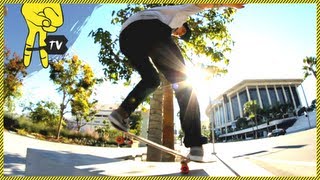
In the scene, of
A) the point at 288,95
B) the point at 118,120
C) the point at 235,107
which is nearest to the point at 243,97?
the point at 235,107

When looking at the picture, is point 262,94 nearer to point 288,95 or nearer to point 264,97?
point 264,97

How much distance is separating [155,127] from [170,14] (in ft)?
19.9

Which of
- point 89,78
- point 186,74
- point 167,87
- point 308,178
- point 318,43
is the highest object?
point 89,78

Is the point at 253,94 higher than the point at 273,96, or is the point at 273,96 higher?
the point at 253,94

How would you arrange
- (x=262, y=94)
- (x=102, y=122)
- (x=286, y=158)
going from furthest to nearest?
(x=262, y=94), (x=102, y=122), (x=286, y=158)

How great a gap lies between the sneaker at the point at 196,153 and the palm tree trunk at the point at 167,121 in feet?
17.9

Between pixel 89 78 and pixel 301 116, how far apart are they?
3573 inches

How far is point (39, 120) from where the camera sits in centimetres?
2503

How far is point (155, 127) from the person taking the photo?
8.33 meters

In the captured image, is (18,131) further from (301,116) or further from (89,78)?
(301,116)

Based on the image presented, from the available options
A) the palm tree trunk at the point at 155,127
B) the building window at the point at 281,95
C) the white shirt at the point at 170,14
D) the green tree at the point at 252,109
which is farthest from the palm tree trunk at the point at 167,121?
the building window at the point at 281,95

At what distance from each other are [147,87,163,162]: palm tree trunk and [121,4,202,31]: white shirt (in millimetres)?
5925

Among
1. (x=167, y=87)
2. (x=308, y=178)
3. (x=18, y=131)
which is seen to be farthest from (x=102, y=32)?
(x=18, y=131)

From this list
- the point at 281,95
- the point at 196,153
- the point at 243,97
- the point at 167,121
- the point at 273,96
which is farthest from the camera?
the point at 281,95
